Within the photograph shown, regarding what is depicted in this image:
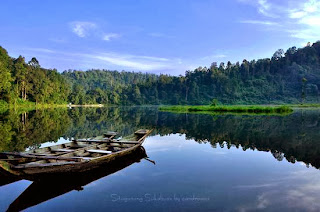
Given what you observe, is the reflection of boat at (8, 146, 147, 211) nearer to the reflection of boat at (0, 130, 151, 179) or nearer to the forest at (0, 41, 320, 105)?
the reflection of boat at (0, 130, 151, 179)

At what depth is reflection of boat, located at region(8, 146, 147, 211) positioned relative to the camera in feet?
23.4

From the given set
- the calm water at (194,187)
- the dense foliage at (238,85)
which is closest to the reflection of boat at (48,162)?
the calm water at (194,187)

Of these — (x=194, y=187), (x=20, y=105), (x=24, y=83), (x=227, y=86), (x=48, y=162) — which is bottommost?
(x=194, y=187)

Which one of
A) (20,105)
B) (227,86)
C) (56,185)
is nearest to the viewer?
(56,185)

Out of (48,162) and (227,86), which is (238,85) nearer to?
(227,86)

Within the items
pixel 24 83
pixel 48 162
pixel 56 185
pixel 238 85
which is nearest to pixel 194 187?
pixel 56 185

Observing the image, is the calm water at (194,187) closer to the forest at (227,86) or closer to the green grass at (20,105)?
the green grass at (20,105)

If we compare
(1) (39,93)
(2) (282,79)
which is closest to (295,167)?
(1) (39,93)

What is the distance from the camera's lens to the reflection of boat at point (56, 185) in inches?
281

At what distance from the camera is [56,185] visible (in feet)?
27.3

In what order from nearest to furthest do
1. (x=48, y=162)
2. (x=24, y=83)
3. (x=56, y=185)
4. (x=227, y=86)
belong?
(x=56, y=185)
(x=48, y=162)
(x=24, y=83)
(x=227, y=86)

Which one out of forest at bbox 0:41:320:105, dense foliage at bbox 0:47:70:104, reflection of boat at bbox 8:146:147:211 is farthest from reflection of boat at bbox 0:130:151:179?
forest at bbox 0:41:320:105

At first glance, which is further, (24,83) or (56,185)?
(24,83)

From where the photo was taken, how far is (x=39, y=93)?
93.8 meters
